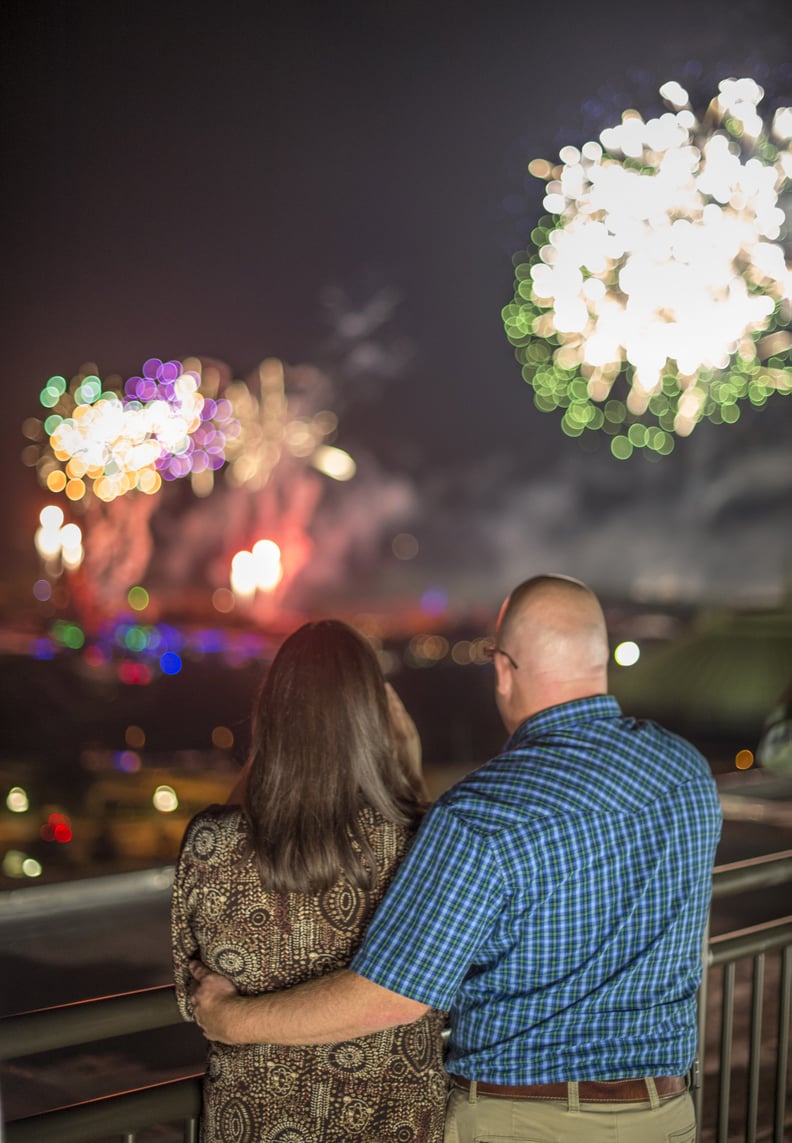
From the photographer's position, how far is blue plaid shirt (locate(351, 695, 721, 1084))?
190 centimetres

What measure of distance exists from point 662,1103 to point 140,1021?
1.00 m

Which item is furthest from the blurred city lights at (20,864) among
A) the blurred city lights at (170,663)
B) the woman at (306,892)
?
the blurred city lights at (170,663)

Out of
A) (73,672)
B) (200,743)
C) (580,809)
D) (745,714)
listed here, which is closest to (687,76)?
(580,809)

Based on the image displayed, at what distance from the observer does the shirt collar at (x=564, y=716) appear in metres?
2.11

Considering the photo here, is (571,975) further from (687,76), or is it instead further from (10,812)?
(10,812)

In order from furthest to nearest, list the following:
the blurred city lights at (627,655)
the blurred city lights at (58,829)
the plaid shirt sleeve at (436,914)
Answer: the blurred city lights at (627,655), the blurred city lights at (58,829), the plaid shirt sleeve at (436,914)

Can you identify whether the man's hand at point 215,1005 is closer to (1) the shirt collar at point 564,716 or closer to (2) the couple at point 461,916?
(2) the couple at point 461,916

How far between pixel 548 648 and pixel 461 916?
0.54 metres

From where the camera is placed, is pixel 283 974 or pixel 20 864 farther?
pixel 20 864

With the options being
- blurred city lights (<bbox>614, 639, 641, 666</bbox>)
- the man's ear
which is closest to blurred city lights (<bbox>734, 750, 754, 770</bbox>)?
blurred city lights (<bbox>614, 639, 641, 666</bbox>)

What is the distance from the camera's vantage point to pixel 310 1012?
1963 millimetres

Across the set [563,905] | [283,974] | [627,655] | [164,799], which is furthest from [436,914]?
[627,655]

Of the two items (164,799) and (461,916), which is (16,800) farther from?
(461,916)

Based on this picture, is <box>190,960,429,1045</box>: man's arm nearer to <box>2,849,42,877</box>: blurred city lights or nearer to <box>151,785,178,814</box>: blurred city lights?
<box>151,785,178,814</box>: blurred city lights
